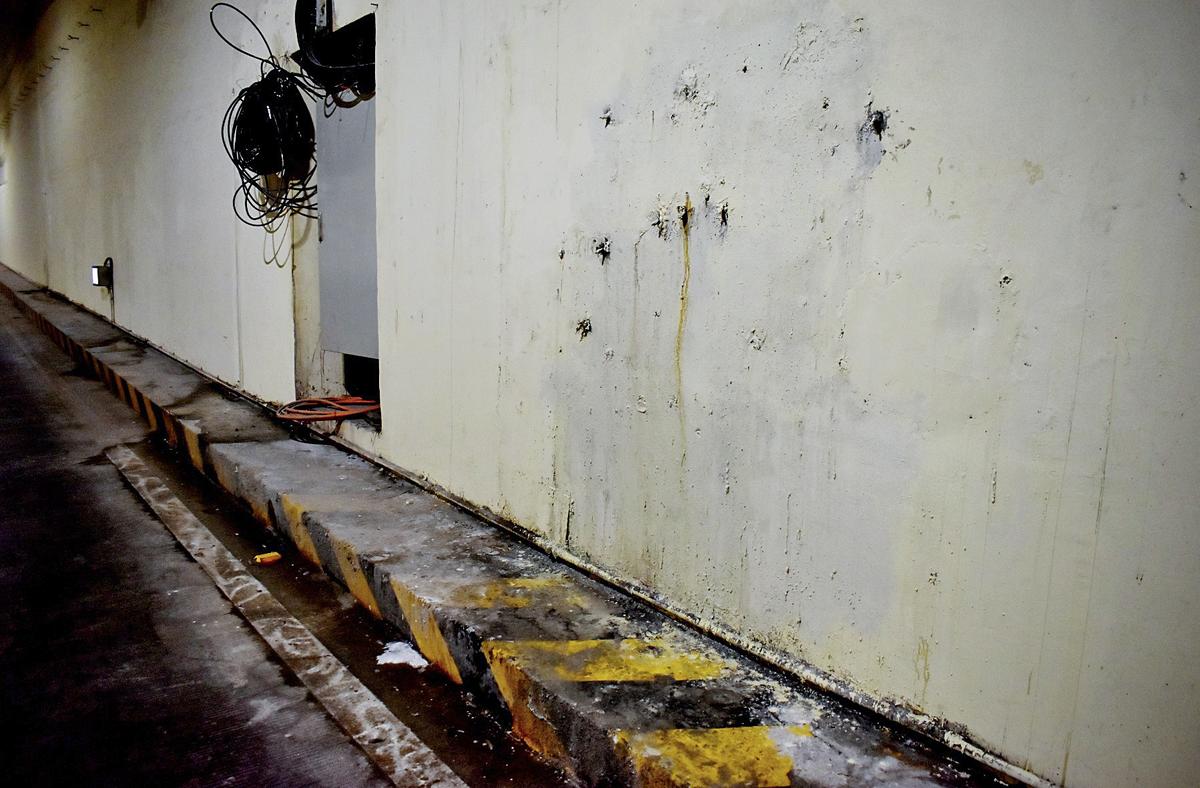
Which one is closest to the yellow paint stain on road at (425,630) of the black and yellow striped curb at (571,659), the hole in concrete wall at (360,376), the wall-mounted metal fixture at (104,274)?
the black and yellow striped curb at (571,659)

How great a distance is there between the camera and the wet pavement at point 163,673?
6.72 ft

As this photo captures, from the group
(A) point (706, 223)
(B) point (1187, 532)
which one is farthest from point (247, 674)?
(B) point (1187, 532)

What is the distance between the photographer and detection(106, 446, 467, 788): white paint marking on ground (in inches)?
81.4

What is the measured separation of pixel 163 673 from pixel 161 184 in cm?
650

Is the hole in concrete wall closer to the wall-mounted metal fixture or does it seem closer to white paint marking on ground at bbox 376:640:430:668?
white paint marking on ground at bbox 376:640:430:668

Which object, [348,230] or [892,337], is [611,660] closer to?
[892,337]

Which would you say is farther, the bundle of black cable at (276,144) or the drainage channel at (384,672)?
the bundle of black cable at (276,144)

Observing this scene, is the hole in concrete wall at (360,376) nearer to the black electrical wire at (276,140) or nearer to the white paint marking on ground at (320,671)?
the black electrical wire at (276,140)

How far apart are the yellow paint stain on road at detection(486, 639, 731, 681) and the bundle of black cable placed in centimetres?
381

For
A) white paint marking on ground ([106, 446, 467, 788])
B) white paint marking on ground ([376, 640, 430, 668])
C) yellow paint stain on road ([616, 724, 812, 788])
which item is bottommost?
white paint marking on ground ([376, 640, 430, 668])

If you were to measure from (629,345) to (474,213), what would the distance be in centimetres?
117

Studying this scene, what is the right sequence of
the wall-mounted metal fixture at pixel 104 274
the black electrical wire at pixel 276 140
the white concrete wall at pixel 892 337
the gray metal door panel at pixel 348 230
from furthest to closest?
the wall-mounted metal fixture at pixel 104 274
the black electrical wire at pixel 276 140
the gray metal door panel at pixel 348 230
the white concrete wall at pixel 892 337

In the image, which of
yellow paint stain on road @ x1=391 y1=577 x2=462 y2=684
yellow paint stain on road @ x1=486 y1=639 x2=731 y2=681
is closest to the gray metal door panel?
yellow paint stain on road @ x1=391 y1=577 x2=462 y2=684

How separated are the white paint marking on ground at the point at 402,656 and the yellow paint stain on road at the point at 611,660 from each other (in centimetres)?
47
